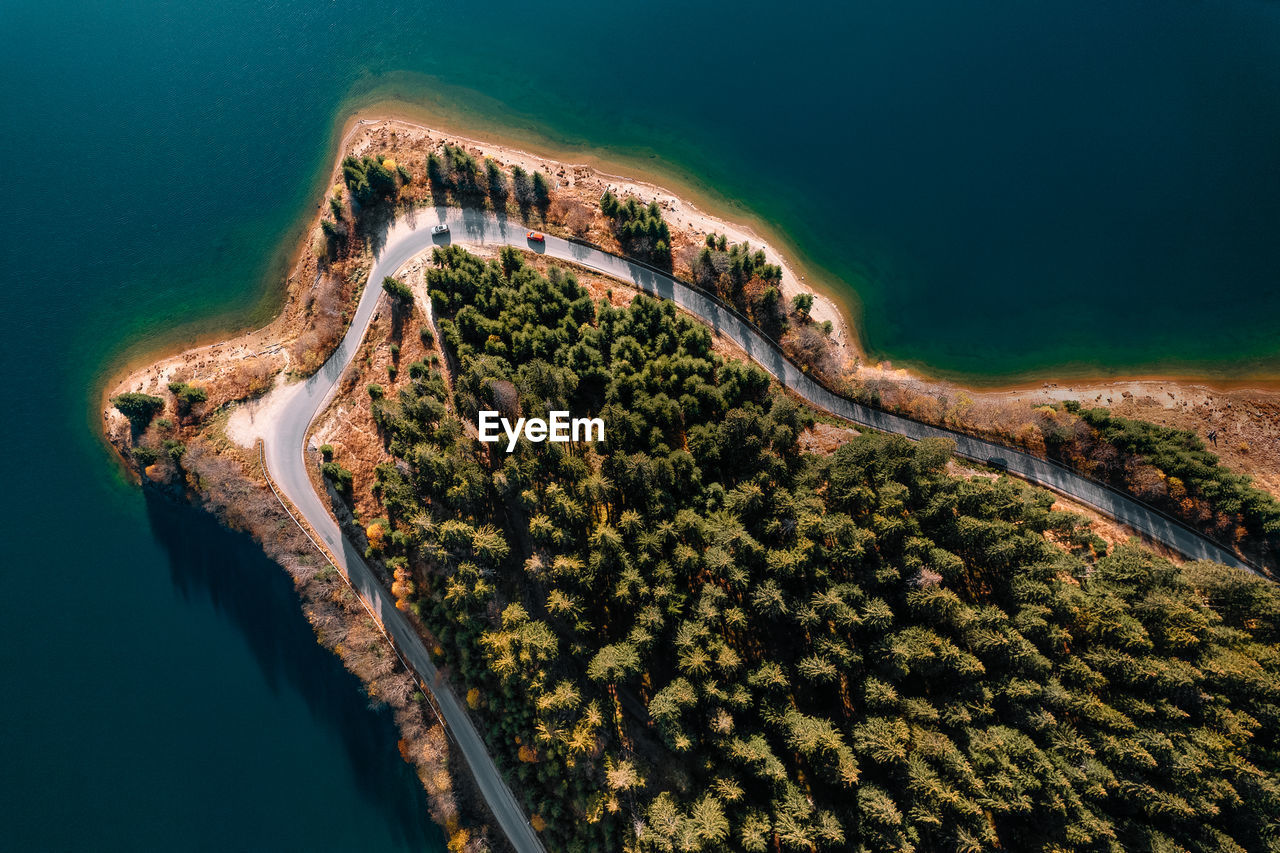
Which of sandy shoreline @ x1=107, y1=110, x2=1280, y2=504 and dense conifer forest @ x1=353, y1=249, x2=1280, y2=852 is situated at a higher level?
sandy shoreline @ x1=107, y1=110, x2=1280, y2=504

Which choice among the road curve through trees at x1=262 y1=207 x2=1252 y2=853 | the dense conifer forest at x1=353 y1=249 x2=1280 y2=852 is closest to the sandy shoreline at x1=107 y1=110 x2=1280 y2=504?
the road curve through trees at x1=262 y1=207 x2=1252 y2=853

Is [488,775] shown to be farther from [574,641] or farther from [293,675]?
[293,675]

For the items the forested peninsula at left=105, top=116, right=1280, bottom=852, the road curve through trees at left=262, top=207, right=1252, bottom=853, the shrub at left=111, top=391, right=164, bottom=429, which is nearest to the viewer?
the forested peninsula at left=105, top=116, right=1280, bottom=852

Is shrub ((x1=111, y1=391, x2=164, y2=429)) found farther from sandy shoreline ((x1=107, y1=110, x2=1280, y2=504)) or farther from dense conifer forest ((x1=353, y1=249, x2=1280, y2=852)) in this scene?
dense conifer forest ((x1=353, y1=249, x2=1280, y2=852))

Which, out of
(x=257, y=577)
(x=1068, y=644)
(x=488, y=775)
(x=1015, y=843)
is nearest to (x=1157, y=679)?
(x=1068, y=644)

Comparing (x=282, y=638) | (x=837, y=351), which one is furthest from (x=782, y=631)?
(x=282, y=638)

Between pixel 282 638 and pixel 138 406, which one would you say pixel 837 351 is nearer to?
pixel 282 638
